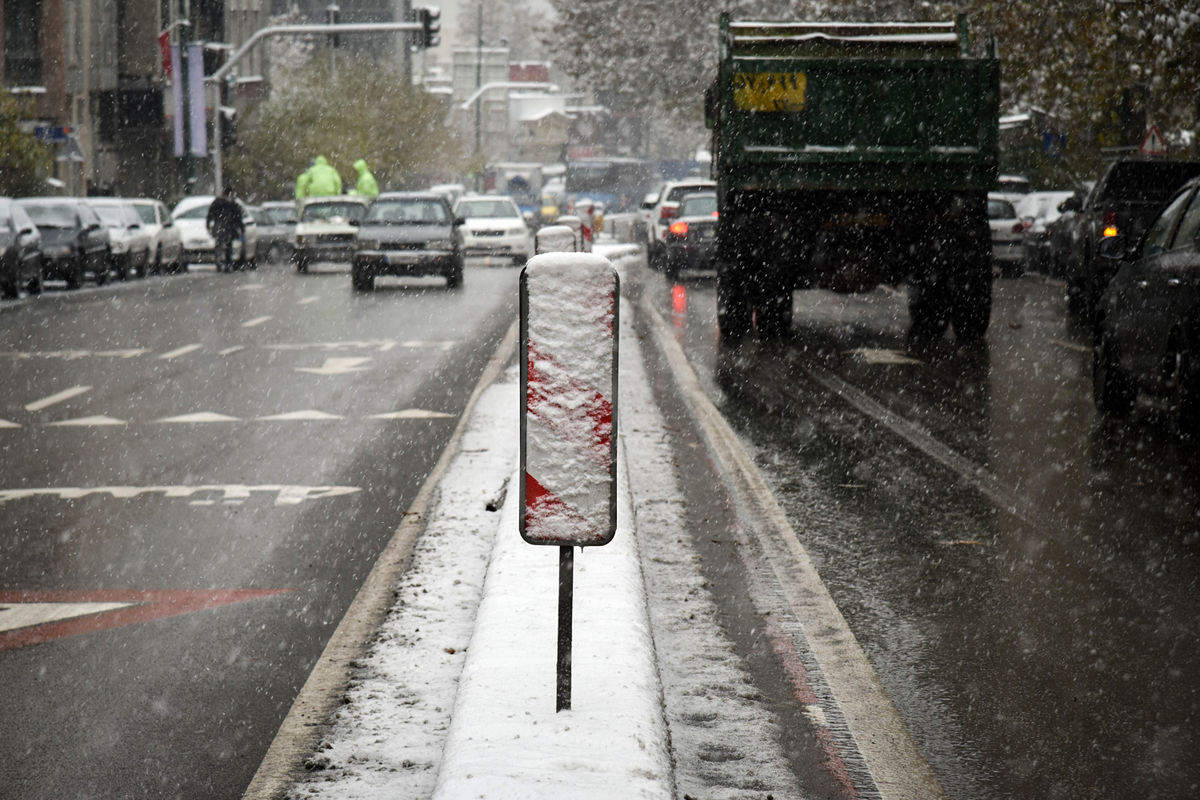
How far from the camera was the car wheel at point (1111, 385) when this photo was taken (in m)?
11.7

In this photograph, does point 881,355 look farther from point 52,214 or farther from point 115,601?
point 52,214

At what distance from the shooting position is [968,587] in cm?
657

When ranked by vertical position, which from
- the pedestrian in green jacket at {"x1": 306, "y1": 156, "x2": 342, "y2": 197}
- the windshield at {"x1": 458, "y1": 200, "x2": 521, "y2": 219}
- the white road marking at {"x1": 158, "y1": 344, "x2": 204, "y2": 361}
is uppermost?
the pedestrian in green jacket at {"x1": 306, "y1": 156, "x2": 342, "y2": 197}

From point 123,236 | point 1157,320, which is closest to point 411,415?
point 1157,320

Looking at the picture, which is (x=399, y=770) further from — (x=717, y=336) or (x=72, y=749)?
(x=717, y=336)

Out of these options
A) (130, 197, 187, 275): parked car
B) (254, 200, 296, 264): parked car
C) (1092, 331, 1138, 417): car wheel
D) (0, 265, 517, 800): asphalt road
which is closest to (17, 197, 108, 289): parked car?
(130, 197, 187, 275): parked car

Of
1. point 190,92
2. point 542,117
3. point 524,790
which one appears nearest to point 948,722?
point 524,790

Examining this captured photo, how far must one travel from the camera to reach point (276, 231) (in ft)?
146

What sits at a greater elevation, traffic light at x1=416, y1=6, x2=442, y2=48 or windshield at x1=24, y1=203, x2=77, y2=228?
traffic light at x1=416, y1=6, x2=442, y2=48

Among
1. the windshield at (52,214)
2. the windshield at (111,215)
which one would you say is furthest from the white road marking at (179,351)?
the windshield at (111,215)

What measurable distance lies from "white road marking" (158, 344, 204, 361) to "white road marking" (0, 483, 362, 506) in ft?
25.5

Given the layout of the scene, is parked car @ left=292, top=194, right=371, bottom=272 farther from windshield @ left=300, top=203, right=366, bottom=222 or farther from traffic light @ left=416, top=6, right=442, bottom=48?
traffic light @ left=416, top=6, right=442, bottom=48

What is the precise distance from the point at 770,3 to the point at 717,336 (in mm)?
31910

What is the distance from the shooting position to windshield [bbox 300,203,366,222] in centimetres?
3638
